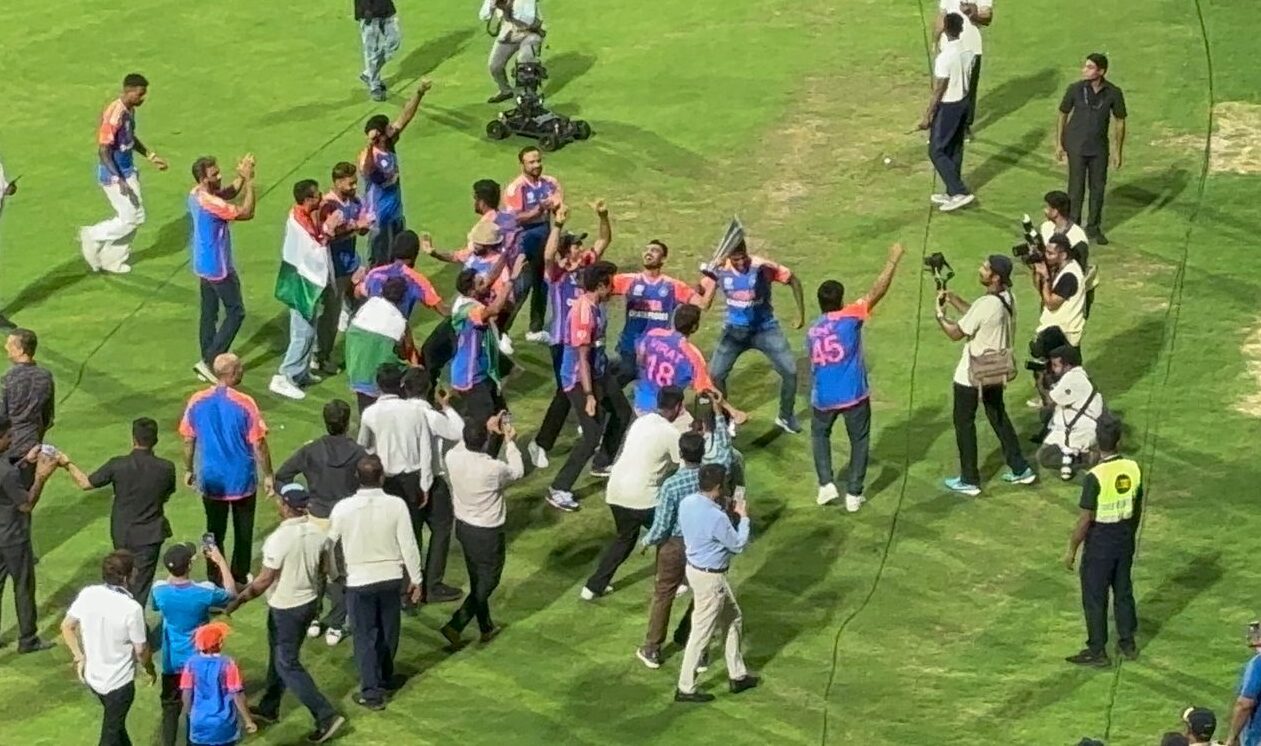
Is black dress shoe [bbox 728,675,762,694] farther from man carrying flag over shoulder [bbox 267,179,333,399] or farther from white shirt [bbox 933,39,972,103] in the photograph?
white shirt [bbox 933,39,972,103]

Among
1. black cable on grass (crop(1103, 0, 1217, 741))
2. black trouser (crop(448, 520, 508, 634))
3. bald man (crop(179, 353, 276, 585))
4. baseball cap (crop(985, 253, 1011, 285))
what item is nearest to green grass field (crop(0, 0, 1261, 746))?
black cable on grass (crop(1103, 0, 1217, 741))

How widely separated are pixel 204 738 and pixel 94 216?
1034 centimetres

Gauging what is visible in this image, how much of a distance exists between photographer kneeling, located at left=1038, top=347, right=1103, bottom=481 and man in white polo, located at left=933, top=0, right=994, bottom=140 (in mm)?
4758

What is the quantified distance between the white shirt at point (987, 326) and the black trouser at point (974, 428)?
0.59 ft

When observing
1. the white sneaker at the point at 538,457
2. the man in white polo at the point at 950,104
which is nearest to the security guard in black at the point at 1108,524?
the white sneaker at the point at 538,457

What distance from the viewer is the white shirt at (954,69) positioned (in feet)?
67.6

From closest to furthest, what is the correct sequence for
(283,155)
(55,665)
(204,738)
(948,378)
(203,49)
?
(204,738) < (55,665) < (948,378) < (283,155) < (203,49)

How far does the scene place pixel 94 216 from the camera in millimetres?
22141

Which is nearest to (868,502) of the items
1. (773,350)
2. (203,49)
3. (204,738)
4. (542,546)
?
(773,350)

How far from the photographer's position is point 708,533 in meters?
13.9

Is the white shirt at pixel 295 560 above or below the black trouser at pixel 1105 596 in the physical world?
above

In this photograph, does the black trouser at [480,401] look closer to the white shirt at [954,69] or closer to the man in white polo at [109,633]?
the man in white polo at [109,633]

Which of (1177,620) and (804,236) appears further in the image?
(804,236)

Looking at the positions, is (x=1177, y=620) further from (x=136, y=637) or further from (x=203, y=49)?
(x=203, y=49)
